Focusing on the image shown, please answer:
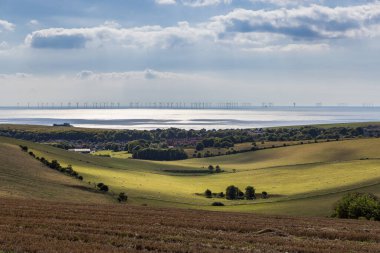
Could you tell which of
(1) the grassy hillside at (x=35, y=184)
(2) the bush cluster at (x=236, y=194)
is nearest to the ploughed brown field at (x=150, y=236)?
(1) the grassy hillside at (x=35, y=184)

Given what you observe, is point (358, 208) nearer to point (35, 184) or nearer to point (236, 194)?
point (35, 184)

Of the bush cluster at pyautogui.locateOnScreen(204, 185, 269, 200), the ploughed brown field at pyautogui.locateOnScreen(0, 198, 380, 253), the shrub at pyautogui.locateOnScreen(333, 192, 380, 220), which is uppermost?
the ploughed brown field at pyautogui.locateOnScreen(0, 198, 380, 253)

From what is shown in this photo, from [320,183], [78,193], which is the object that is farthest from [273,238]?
[320,183]

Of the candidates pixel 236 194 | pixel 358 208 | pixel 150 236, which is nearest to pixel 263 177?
pixel 236 194

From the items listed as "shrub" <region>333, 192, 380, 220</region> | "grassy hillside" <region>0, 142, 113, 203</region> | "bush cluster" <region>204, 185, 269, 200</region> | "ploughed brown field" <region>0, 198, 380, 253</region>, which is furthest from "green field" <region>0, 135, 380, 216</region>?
"ploughed brown field" <region>0, 198, 380, 253</region>

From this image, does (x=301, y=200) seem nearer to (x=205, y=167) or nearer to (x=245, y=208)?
(x=245, y=208)

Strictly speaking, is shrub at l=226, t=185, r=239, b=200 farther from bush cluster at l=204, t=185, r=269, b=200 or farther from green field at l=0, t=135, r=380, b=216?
green field at l=0, t=135, r=380, b=216

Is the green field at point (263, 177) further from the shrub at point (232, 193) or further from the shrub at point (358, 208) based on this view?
the shrub at point (232, 193)
